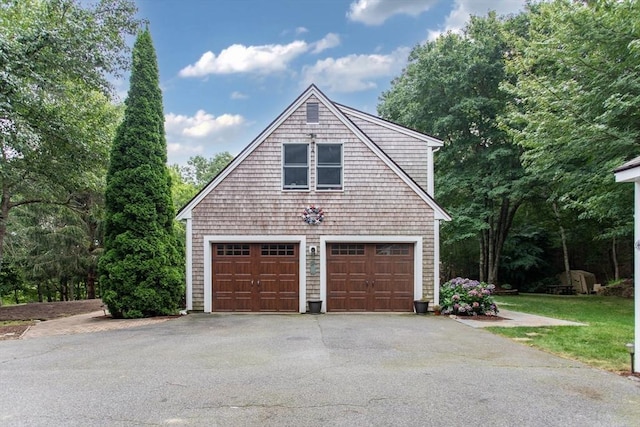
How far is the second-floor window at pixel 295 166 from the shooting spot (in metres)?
13.0

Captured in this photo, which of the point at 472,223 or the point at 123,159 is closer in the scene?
the point at 123,159

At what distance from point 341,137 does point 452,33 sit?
12075 mm

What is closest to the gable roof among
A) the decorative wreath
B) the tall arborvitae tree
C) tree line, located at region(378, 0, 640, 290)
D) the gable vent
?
the gable vent

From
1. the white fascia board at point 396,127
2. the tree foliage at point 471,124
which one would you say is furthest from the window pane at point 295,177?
the tree foliage at point 471,124

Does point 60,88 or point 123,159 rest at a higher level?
point 60,88

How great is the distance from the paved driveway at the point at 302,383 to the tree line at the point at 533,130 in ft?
26.2

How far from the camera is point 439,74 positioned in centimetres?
2052

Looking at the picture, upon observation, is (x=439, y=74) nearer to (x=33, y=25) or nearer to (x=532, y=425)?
(x=33, y=25)

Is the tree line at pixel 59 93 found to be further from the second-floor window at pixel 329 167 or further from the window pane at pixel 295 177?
the second-floor window at pixel 329 167

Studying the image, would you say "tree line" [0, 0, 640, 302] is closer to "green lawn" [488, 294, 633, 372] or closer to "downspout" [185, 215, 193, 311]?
"green lawn" [488, 294, 633, 372]

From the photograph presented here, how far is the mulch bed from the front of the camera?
9781mm

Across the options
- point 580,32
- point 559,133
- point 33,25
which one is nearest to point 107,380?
point 33,25

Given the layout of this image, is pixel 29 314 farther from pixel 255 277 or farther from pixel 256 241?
pixel 256 241

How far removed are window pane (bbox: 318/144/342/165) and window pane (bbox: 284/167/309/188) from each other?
0.62 meters
